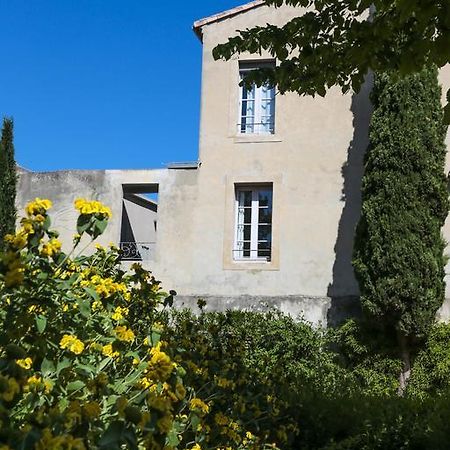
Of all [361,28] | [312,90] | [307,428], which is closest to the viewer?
[361,28]

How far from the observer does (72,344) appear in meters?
2.71

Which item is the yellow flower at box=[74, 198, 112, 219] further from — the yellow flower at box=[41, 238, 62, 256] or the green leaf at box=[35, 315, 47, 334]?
the green leaf at box=[35, 315, 47, 334]

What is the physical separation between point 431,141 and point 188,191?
4579 millimetres

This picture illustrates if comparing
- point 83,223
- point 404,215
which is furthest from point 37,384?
point 404,215

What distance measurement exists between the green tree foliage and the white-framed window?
716 centimetres

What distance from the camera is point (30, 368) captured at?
2438 mm

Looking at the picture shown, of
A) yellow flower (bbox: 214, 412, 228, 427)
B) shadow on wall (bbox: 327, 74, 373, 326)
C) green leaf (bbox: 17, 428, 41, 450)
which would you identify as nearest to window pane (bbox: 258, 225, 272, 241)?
shadow on wall (bbox: 327, 74, 373, 326)

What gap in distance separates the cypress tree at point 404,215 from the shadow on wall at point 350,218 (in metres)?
0.80

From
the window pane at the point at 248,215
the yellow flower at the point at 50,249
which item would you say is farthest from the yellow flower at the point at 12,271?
the window pane at the point at 248,215

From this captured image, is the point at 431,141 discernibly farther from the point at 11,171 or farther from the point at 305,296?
the point at 11,171

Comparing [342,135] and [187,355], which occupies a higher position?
[342,135]

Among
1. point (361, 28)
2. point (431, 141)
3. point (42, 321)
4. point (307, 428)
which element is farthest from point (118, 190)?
point (42, 321)

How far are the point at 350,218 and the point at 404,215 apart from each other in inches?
58.0

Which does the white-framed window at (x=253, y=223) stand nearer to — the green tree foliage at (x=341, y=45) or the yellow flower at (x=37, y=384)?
the green tree foliage at (x=341, y=45)
